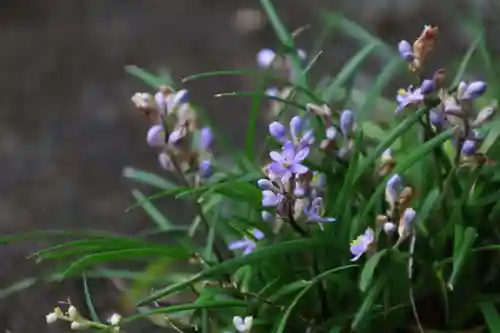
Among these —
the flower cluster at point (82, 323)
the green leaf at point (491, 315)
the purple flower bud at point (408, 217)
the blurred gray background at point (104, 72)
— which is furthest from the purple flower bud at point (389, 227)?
the blurred gray background at point (104, 72)

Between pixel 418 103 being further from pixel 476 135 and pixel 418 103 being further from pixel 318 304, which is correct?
pixel 318 304

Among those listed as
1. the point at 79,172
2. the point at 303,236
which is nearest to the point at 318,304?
the point at 303,236

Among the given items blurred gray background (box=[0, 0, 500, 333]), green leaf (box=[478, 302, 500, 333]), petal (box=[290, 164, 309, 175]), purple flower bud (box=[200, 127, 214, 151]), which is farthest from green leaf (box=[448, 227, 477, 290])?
blurred gray background (box=[0, 0, 500, 333])

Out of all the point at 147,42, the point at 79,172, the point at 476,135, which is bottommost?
the point at 79,172

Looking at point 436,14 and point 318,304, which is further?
point 436,14

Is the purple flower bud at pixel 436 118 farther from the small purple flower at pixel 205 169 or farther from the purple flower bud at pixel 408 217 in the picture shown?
the small purple flower at pixel 205 169

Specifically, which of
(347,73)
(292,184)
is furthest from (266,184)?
(347,73)

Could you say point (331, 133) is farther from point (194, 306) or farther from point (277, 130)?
point (194, 306)
